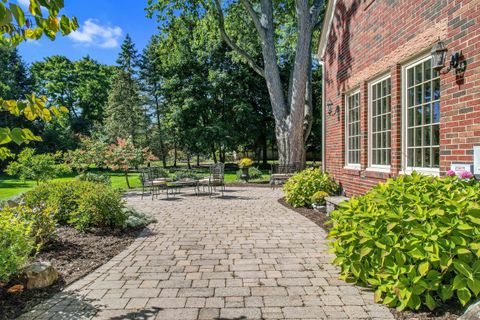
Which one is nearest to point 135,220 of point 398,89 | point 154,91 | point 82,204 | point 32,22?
point 82,204

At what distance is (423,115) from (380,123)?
1.55 meters

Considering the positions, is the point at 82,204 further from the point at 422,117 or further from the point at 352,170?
the point at 422,117

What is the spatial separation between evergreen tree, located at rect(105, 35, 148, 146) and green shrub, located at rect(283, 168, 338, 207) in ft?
79.0

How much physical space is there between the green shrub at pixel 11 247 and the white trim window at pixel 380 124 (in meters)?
5.94

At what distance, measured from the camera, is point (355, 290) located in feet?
11.8

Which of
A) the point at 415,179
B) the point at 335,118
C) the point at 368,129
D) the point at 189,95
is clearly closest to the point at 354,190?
the point at 368,129

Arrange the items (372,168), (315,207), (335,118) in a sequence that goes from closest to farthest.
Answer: (372,168) → (315,207) → (335,118)

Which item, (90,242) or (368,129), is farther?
(368,129)

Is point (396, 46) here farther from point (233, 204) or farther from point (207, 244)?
point (233, 204)

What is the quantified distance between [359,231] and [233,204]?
21.6ft

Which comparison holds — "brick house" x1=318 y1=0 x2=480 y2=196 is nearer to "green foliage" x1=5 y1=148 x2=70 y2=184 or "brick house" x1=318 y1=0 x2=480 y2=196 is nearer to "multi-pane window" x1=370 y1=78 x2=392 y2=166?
"multi-pane window" x1=370 y1=78 x2=392 y2=166

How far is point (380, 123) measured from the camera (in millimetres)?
6891

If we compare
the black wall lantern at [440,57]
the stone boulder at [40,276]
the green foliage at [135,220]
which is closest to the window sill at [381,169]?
the black wall lantern at [440,57]

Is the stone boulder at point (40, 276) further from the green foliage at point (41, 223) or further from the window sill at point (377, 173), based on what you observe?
the window sill at point (377, 173)
